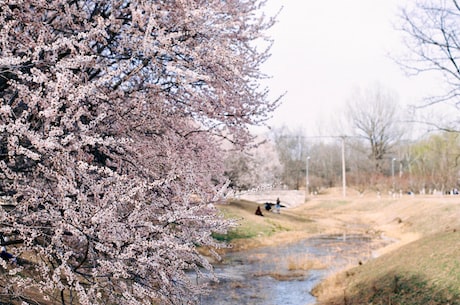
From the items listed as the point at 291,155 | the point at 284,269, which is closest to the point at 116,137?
the point at 284,269

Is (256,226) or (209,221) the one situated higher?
(209,221)

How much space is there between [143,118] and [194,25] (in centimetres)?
121

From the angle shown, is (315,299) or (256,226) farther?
(256,226)

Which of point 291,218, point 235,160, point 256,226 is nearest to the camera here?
point 256,226

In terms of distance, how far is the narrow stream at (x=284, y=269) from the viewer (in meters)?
15.5

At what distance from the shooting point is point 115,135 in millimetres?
6129

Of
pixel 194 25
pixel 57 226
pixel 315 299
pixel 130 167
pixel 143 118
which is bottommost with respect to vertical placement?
pixel 315 299

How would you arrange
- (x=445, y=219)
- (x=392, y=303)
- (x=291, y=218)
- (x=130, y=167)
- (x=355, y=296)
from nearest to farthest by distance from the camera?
(x=130, y=167) → (x=392, y=303) → (x=355, y=296) → (x=445, y=219) → (x=291, y=218)

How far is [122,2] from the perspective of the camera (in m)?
6.06

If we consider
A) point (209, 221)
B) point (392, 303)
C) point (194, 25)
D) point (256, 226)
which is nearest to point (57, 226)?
point (209, 221)

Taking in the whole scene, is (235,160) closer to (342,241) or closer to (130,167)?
(342,241)

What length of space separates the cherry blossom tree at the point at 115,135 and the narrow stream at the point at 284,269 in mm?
5199

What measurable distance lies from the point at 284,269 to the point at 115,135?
1553 cm

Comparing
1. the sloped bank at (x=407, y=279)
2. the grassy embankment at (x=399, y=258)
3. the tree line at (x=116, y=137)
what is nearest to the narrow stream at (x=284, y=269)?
the sloped bank at (x=407, y=279)
